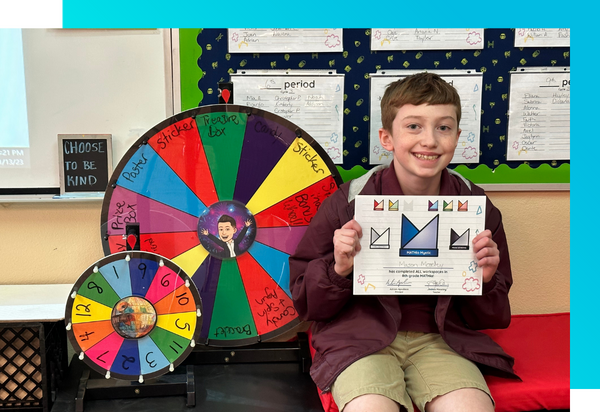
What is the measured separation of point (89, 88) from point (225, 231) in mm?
643

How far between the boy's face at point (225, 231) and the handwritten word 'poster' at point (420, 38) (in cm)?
76

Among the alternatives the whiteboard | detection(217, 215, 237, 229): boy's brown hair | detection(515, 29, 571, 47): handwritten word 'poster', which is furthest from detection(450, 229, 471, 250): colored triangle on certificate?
the whiteboard

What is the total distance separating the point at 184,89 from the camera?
155 cm

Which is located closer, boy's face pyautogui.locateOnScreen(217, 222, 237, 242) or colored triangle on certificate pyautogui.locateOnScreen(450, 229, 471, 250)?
colored triangle on certificate pyautogui.locateOnScreen(450, 229, 471, 250)

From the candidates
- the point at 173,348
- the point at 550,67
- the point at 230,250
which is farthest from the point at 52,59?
the point at 550,67

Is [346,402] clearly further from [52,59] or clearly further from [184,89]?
[52,59]

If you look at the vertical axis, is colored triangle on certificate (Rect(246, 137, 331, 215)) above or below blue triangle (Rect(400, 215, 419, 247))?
above

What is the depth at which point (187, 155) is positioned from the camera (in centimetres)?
148

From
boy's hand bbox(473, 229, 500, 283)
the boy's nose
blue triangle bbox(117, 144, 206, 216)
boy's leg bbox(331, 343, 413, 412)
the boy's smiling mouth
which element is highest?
the boy's nose

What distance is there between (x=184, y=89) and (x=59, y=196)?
547mm

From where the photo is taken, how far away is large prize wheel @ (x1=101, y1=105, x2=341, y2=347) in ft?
4.82

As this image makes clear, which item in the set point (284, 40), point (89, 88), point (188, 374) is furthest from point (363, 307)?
point (89, 88)

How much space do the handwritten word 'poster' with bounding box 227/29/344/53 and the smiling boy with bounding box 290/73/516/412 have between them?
334 millimetres
